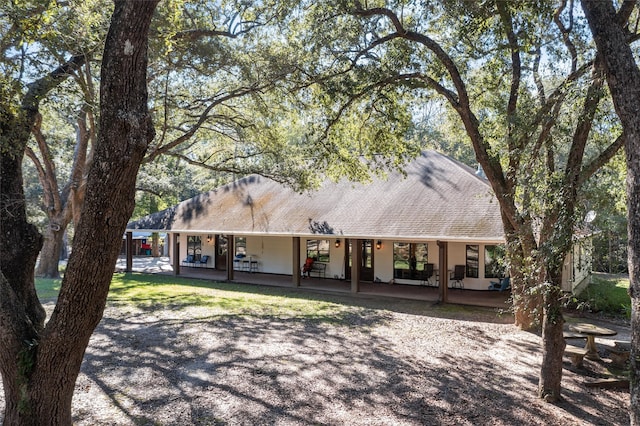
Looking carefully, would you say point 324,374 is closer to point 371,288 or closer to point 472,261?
point 371,288

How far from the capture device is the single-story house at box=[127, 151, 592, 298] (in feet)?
46.9

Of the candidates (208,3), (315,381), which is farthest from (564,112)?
(208,3)

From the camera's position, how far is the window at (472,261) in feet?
53.6

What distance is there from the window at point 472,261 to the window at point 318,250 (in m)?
6.37

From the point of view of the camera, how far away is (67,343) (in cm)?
420

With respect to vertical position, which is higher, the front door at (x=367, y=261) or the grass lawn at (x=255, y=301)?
the front door at (x=367, y=261)

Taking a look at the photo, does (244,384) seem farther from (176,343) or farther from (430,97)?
(430,97)

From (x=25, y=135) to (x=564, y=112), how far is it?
888cm

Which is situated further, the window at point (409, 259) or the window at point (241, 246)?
the window at point (241, 246)

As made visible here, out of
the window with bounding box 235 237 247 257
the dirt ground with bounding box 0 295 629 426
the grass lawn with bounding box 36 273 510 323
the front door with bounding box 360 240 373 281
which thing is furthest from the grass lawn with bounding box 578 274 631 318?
the window with bounding box 235 237 247 257

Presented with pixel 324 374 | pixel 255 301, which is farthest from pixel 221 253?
pixel 324 374

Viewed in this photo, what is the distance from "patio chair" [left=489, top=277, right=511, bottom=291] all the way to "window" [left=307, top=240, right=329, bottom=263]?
7313mm

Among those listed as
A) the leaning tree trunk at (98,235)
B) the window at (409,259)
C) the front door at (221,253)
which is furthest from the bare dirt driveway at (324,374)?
the front door at (221,253)

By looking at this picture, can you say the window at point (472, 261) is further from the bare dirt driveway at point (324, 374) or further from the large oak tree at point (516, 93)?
the large oak tree at point (516, 93)
